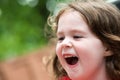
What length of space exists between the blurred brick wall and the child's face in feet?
11.2

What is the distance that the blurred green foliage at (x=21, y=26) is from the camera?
320 inches

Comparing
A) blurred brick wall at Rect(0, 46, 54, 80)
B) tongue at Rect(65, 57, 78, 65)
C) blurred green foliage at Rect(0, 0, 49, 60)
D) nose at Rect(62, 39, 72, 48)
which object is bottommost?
blurred green foliage at Rect(0, 0, 49, 60)

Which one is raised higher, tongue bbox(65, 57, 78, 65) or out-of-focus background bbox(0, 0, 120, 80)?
tongue bbox(65, 57, 78, 65)

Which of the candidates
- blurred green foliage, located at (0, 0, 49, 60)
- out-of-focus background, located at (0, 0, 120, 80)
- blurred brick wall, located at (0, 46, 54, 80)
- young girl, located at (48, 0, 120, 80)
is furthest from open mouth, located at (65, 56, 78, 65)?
blurred green foliage, located at (0, 0, 49, 60)

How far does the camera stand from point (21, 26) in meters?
8.53

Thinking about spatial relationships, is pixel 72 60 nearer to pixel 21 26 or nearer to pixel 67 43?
pixel 67 43

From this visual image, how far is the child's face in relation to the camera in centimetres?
259

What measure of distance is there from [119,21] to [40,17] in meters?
6.36

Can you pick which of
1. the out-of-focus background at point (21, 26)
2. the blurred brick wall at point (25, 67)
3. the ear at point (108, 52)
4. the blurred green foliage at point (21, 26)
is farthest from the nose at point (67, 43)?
the blurred green foliage at point (21, 26)

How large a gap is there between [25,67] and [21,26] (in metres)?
2.32

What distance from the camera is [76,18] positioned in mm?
2652

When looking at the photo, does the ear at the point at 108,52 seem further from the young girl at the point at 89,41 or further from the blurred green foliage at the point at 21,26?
the blurred green foliage at the point at 21,26

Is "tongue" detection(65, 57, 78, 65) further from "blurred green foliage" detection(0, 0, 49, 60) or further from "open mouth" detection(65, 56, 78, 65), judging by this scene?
"blurred green foliage" detection(0, 0, 49, 60)

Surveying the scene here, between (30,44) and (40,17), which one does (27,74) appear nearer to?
(30,44)
